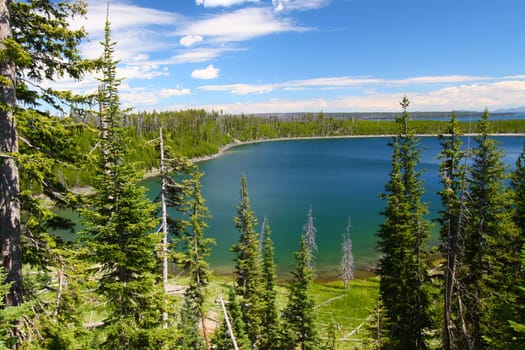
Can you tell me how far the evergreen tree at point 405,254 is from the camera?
811 inches

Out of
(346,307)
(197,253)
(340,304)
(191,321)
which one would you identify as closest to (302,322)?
(191,321)

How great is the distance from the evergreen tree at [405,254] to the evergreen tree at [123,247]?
1386cm

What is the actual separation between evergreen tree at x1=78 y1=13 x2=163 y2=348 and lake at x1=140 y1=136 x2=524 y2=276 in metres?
19.5

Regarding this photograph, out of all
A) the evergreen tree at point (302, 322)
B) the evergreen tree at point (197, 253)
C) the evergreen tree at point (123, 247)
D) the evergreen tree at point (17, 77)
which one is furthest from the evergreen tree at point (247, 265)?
the evergreen tree at point (17, 77)

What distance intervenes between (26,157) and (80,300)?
3.50 meters

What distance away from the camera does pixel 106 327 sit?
10438mm

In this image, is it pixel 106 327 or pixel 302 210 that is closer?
pixel 106 327

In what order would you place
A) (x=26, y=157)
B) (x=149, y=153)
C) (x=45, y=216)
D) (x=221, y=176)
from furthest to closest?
(x=149, y=153)
(x=221, y=176)
(x=45, y=216)
(x=26, y=157)

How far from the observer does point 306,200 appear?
7538 cm

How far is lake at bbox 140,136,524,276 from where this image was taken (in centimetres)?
4938

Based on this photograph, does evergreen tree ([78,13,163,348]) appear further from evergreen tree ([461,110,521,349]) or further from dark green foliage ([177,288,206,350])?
evergreen tree ([461,110,521,349])

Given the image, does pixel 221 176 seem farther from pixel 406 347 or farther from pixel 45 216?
pixel 45 216

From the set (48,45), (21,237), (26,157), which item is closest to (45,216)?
(21,237)

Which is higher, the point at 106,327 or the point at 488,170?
the point at 488,170
